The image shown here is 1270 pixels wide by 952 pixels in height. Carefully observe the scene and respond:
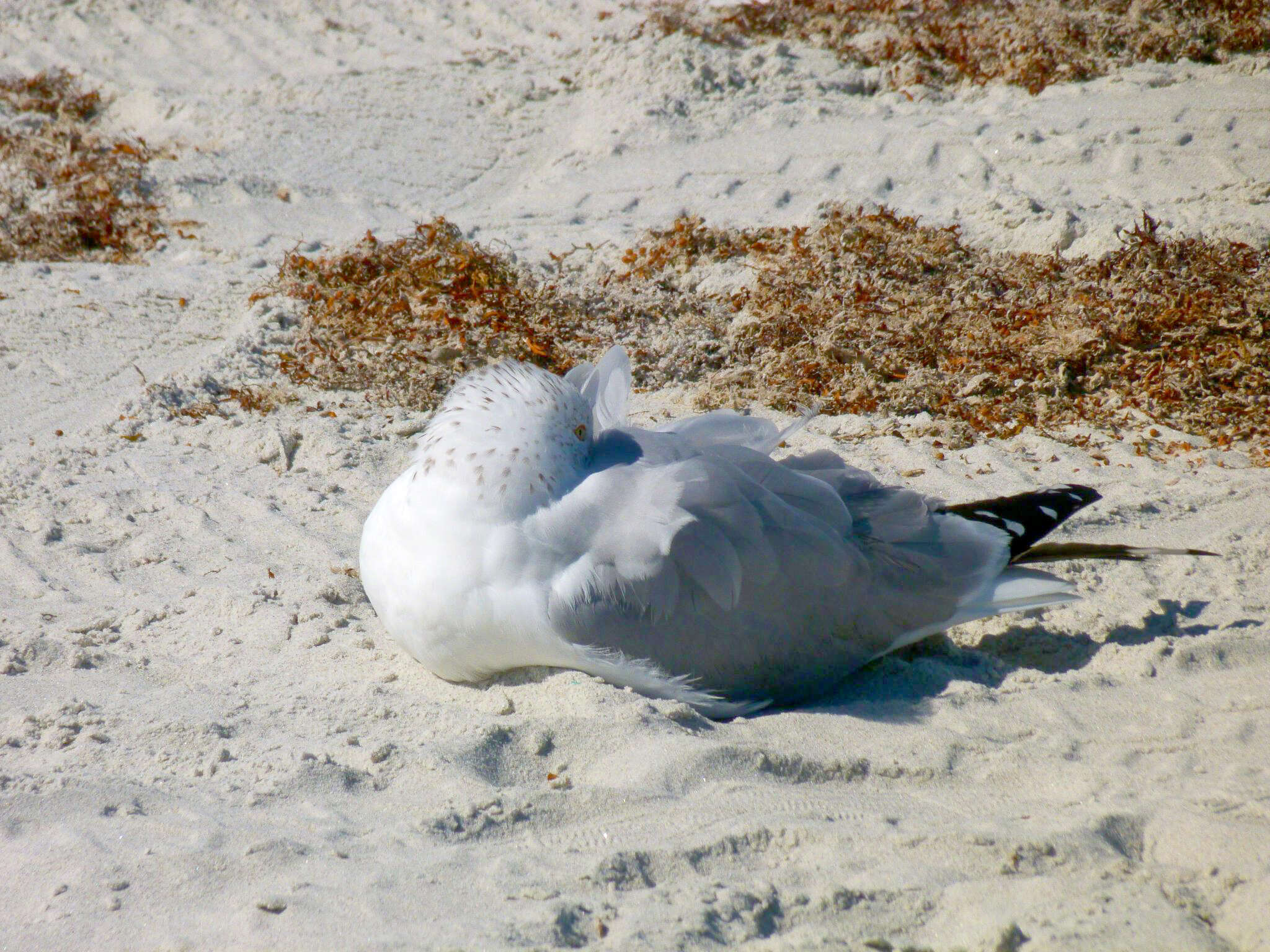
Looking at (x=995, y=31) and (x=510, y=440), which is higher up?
(x=995, y=31)

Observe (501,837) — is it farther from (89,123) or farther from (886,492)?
(89,123)

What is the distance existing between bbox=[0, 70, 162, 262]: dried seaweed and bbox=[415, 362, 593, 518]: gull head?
170 inches

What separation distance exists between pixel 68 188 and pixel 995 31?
22.5 ft

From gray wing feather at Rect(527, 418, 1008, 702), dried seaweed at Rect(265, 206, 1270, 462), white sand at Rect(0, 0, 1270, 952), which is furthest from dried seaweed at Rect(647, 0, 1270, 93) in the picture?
gray wing feather at Rect(527, 418, 1008, 702)

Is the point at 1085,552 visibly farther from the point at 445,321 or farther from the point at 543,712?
the point at 445,321

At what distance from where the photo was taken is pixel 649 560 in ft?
9.32

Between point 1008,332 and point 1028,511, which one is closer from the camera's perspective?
point 1028,511

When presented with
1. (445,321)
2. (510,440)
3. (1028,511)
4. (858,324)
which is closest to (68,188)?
(445,321)

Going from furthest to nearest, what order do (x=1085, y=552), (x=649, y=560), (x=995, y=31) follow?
(x=995, y=31)
(x=1085, y=552)
(x=649, y=560)

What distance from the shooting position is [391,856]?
2254 millimetres

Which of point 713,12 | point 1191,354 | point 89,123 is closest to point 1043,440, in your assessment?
point 1191,354

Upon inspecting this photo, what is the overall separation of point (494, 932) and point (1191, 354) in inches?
173

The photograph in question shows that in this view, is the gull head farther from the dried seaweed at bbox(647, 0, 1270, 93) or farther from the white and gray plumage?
the dried seaweed at bbox(647, 0, 1270, 93)

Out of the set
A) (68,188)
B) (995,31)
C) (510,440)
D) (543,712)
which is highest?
(995,31)
